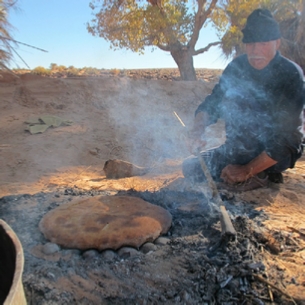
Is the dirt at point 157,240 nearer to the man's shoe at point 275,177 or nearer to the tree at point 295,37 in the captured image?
the man's shoe at point 275,177

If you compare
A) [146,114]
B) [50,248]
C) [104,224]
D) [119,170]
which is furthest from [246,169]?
[146,114]

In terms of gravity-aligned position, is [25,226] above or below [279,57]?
below

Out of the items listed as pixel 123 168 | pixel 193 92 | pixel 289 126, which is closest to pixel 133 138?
pixel 123 168

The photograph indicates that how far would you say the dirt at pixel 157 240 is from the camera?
1.55 metres

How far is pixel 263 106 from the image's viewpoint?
293 cm

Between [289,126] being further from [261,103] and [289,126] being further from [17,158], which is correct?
[17,158]

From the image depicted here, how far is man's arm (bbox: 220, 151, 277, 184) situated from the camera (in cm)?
274

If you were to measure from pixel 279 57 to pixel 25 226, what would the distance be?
250 centimetres

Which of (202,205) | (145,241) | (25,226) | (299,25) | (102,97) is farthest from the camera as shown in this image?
(299,25)

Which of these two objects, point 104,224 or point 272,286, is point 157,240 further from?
point 272,286

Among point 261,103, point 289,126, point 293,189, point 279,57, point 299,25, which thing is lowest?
point 293,189

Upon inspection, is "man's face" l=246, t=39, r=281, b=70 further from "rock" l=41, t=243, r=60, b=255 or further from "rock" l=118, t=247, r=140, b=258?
"rock" l=41, t=243, r=60, b=255

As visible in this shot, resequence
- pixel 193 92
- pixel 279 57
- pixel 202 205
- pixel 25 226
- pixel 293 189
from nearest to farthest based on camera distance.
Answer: pixel 25 226 → pixel 202 205 → pixel 279 57 → pixel 293 189 → pixel 193 92

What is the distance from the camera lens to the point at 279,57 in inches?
110
